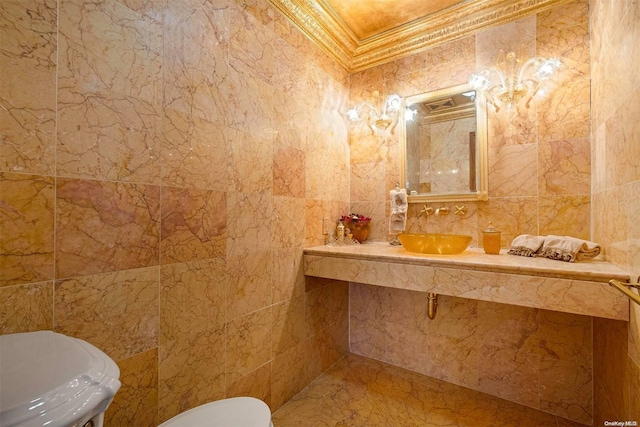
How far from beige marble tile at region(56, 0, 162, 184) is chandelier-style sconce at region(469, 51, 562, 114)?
6.41 feet

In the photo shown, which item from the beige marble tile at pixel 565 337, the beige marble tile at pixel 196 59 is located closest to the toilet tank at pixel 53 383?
the beige marble tile at pixel 196 59

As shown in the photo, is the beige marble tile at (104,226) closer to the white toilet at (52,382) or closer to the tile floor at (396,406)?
the white toilet at (52,382)

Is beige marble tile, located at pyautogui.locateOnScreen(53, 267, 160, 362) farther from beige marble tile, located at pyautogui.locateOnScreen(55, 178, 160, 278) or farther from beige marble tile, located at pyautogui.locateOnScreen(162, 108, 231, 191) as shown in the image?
beige marble tile, located at pyautogui.locateOnScreen(162, 108, 231, 191)

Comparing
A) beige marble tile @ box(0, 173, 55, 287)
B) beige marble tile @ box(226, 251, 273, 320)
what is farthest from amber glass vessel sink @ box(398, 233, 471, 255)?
beige marble tile @ box(0, 173, 55, 287)

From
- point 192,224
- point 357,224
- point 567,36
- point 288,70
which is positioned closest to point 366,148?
point 357,224

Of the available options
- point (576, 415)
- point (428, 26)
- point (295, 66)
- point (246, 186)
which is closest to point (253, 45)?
point (295, 66)

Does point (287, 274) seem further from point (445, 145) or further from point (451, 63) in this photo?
point (451, 63)

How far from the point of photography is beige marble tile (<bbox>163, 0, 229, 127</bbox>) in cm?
118

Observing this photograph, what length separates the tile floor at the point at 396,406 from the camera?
1.59m

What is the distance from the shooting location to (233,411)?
1.03 m

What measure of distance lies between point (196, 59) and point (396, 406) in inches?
89.1

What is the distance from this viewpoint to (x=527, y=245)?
1.51 meters

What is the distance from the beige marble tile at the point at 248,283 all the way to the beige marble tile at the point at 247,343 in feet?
0.17

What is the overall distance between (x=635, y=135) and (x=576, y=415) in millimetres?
1618
